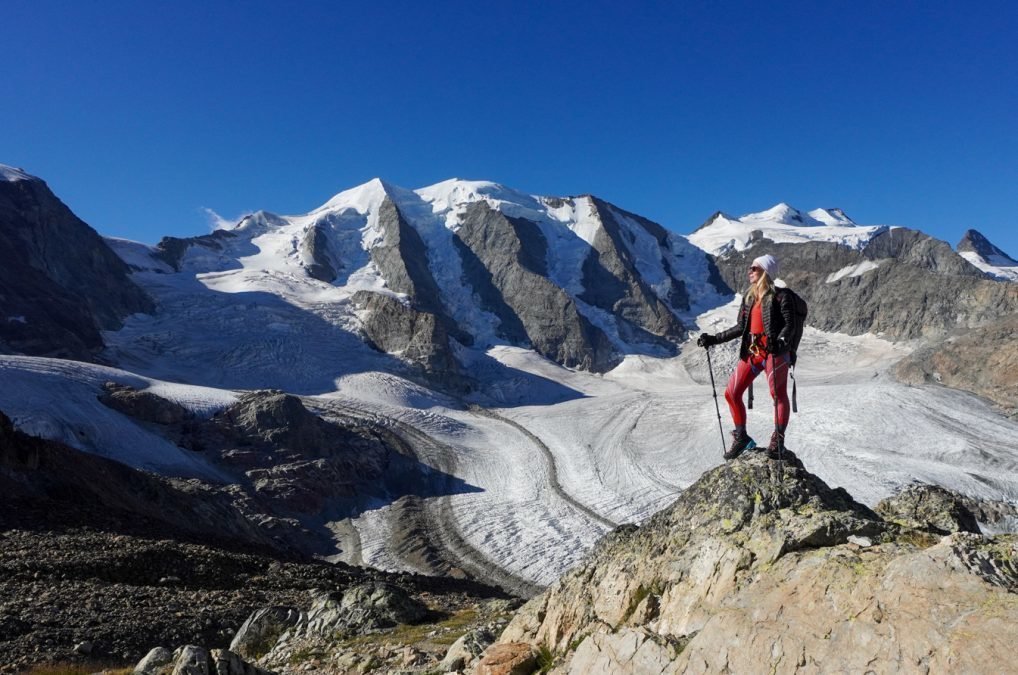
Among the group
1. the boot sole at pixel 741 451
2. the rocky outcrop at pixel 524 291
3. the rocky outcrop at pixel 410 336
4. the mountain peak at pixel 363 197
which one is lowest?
the boot sole at pixel 741 451

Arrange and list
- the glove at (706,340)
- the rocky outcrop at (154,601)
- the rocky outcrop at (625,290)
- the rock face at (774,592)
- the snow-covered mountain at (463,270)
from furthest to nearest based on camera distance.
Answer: the rocky outcrop at (625,290), the snow-covered mountain at (463,270), the rocky outcrop at (154,601), the glove at (706,340), the rock face at (774,592)

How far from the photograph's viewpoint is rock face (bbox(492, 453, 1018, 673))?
13.4ft

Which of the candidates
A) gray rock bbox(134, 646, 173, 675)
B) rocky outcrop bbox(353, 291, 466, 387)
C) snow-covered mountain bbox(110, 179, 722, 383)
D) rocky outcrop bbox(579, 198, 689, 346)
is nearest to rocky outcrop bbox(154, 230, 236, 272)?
snow-covered mountain bbox(110, 179, 722, 383)

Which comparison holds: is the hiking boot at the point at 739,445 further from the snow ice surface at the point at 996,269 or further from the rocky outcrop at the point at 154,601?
the snow ice surface at the point at 996,269

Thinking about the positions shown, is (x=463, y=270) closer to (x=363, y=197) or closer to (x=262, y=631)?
(x=363, y=197)

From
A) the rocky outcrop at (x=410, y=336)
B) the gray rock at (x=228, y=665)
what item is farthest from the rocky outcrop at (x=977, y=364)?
the gray rock at (x=228, y=665)

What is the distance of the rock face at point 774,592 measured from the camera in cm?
407

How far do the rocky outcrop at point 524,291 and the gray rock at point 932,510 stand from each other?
105 metres

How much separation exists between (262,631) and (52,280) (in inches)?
3457

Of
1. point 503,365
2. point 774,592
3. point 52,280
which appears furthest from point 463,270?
point 774,592

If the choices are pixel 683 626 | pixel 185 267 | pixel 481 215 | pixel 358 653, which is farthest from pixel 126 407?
pixel 481 215

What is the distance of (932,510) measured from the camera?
28.5 ft

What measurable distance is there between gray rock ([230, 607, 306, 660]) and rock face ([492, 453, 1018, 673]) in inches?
303

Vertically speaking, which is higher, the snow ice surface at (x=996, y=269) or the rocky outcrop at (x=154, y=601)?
the snow ice surface at (x=996, y=269)
